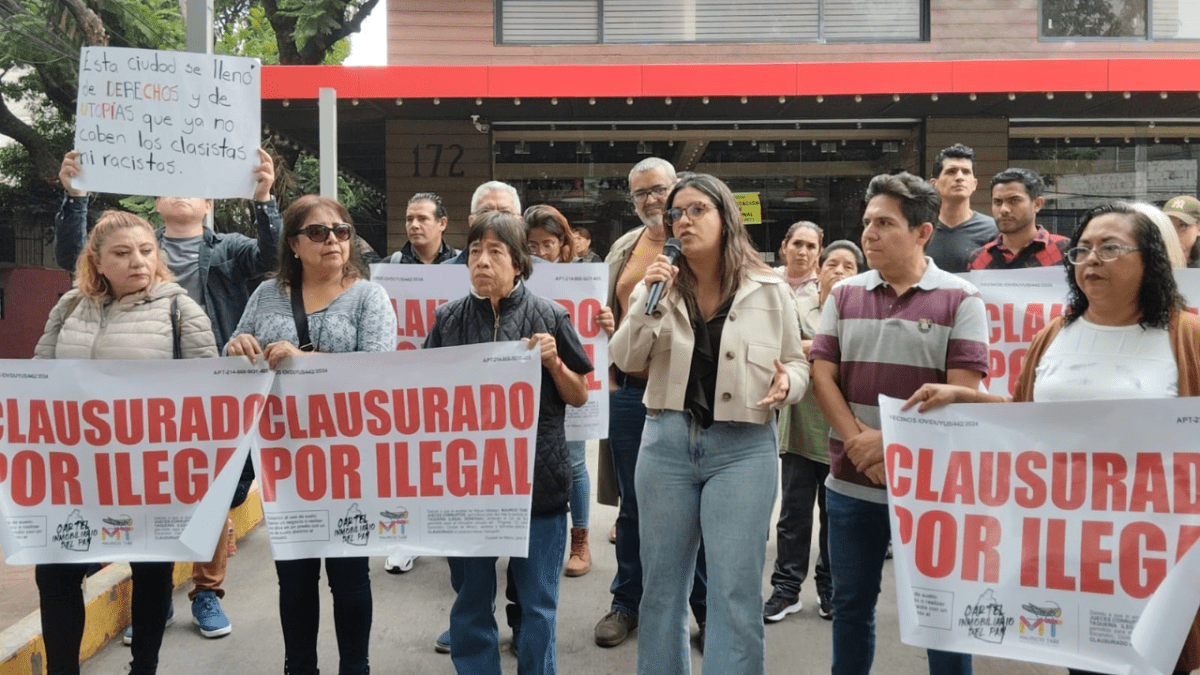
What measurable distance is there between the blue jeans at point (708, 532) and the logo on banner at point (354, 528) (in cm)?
106

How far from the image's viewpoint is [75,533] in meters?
3.66

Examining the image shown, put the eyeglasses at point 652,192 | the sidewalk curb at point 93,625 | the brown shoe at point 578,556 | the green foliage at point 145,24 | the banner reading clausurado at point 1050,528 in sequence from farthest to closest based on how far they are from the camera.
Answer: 1. the green foliage at point 145,24
2. the brown shoe at point 578,556
3. the eyeglasses at point 652,192
4. the sidewalk curb at point 93,625
5. the banner reading clausurado at point 1050,528

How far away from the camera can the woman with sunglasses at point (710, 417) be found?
329 cm

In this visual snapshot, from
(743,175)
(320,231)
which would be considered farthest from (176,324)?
(743,175)

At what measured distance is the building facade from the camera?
13.0m

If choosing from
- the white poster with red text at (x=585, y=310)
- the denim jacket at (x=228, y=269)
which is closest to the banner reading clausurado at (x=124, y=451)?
the denim jacket at (x=228, y=269)

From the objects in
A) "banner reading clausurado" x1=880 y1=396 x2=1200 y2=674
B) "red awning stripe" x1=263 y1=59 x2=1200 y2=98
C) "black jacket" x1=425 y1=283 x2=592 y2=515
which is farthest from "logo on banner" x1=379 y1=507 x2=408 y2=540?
"red awning stripe" x1=263 y1=59 x2=1200 y2=98

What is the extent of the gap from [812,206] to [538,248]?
885 cm

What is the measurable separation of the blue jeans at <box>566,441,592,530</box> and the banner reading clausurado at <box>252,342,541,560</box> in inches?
62.0

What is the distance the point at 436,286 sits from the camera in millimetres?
5086

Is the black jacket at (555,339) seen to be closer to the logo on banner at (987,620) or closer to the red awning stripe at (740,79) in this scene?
the logo on banner at (987,620)

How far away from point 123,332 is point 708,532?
2391 mm

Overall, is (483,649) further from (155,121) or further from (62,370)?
(155,121)

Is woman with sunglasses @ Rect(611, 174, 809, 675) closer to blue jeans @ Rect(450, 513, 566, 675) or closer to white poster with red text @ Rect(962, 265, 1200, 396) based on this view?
blue jeans @ Rect(450, 513, 566, 675)
